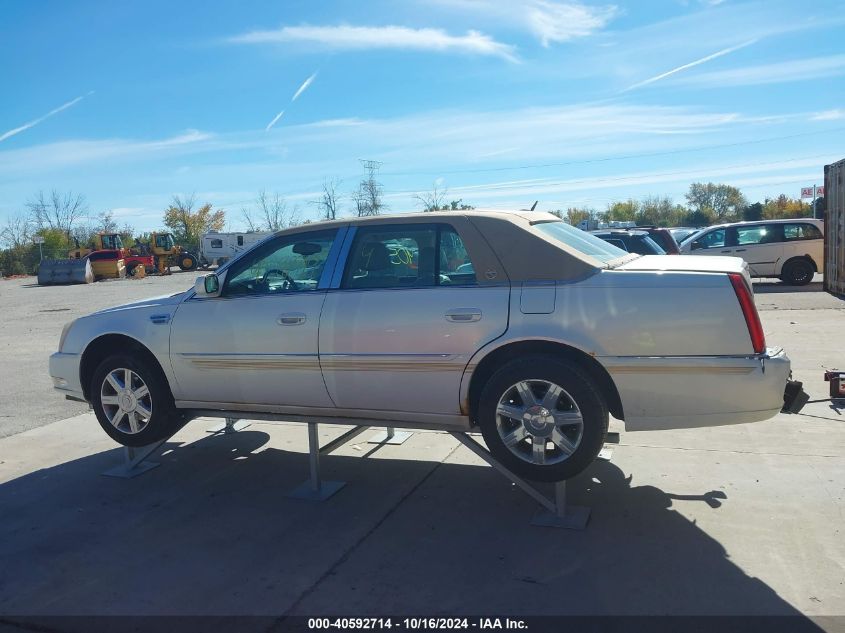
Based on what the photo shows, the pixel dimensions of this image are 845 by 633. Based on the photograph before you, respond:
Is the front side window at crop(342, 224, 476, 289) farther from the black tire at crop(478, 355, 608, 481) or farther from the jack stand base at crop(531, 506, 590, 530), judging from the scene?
the jack stand base at crop(531, 506, 590, 530)

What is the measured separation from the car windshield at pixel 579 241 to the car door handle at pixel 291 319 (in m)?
1.65

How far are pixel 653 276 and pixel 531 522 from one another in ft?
5.23

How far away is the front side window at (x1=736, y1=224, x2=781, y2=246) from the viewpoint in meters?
18.4

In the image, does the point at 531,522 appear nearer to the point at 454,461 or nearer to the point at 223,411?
the point at 454,461

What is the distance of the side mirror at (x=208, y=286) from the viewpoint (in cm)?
522

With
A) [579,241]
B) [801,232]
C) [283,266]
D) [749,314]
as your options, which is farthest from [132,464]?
[801,232]

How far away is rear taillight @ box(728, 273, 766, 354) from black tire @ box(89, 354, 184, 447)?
3957mm

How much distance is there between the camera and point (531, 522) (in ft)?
14.2

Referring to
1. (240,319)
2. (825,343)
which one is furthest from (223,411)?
(825,343)

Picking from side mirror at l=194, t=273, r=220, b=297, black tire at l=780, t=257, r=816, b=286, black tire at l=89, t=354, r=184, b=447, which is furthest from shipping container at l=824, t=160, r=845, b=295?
black tire at l=89, t=354, r=184, b=447

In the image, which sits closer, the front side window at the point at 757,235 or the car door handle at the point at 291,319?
the car door handle at the point at 291,319

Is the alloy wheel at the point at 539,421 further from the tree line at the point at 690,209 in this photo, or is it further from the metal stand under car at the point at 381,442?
the tree line at the point at 690,209

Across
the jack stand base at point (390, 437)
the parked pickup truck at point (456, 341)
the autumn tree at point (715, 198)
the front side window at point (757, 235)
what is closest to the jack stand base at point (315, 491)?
the parked pickup truck at point (456, 341)

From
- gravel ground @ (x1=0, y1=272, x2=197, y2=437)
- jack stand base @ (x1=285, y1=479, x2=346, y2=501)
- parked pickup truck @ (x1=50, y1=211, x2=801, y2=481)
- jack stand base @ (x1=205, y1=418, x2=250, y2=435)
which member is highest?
parked pickup truck @ (x1=50, y1=211, x2=801, y2=481)
